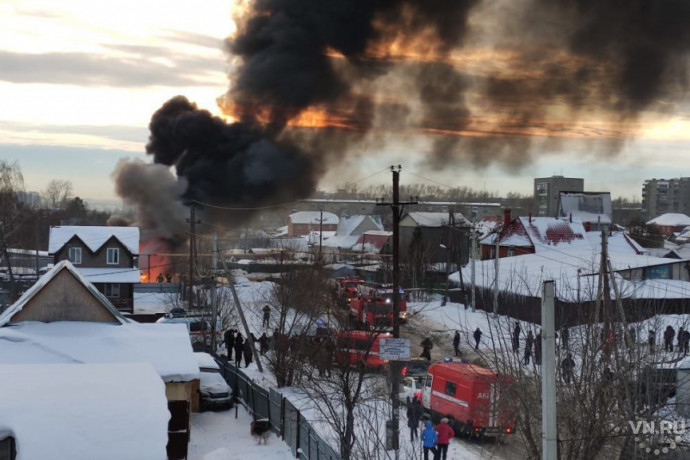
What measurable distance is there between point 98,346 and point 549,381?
38.3 ft

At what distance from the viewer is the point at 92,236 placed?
4175cm

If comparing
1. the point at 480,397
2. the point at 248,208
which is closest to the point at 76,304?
the point at 480,397

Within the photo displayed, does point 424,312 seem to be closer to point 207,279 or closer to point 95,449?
point 207,279

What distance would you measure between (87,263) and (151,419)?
105ft

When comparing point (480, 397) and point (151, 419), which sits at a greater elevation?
point (151, 419)

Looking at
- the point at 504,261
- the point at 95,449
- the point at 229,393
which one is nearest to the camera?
the point at 95,449

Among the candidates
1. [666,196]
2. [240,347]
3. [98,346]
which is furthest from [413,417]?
[666,196]

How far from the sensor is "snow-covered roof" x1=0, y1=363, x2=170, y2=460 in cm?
A: 1038

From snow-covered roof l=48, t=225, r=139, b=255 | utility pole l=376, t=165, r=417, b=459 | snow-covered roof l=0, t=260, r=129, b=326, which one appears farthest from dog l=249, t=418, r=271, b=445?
snow-covered roof l=48, t=225, r=139, b=255

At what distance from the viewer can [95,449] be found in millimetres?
10492

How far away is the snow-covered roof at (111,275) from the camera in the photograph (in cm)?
3978

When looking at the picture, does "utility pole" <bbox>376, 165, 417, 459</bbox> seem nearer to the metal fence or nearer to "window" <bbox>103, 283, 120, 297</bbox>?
the metal fence

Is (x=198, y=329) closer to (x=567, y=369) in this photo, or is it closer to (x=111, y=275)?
(x=111, y=275)

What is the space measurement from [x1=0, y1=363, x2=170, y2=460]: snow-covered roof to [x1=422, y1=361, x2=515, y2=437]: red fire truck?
24.6ft
